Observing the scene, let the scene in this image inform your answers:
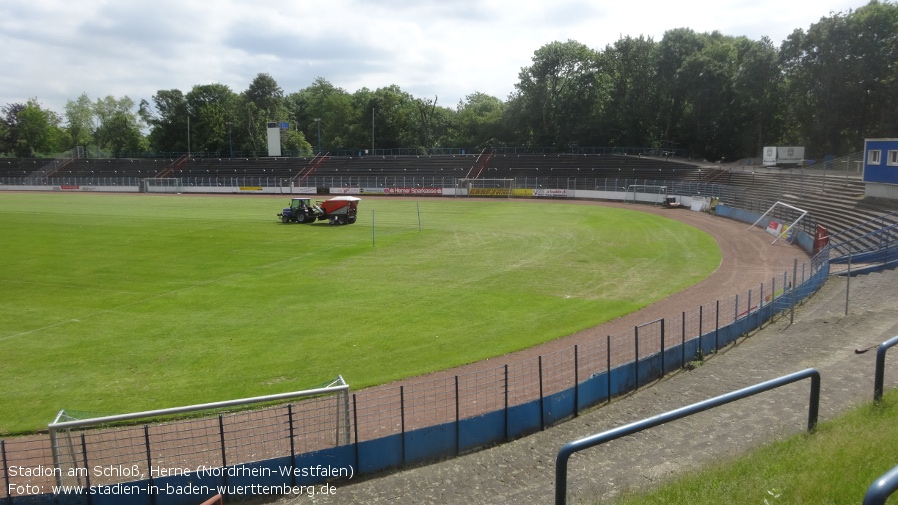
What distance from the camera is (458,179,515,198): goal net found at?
77.5 metres

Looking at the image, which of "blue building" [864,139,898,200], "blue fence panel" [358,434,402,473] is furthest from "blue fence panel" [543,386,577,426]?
"blue building" [864,139,898,200]

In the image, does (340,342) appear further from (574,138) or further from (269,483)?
(574,138)

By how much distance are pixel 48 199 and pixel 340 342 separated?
76.1m

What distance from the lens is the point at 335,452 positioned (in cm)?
1105

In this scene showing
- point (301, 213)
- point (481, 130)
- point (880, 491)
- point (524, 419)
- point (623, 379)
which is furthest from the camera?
point (481, 130)

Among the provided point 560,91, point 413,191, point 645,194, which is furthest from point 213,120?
point 645,194

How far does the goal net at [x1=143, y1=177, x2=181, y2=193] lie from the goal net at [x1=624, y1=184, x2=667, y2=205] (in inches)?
2624

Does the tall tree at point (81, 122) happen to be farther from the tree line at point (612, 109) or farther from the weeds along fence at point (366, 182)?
the weeds along fence at point (366, 182)

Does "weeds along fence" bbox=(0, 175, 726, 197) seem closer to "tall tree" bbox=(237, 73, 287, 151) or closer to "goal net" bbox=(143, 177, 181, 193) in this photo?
"goal net" bbox=(143, 177, 181, 193)

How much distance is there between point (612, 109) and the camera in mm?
97312

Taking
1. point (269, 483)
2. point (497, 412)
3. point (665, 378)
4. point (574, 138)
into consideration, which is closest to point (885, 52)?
point (574, 138)

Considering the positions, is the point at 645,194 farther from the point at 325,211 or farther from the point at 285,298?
the point at 285,298

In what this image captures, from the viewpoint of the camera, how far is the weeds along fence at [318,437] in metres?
10.4

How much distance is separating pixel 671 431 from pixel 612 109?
308ft
